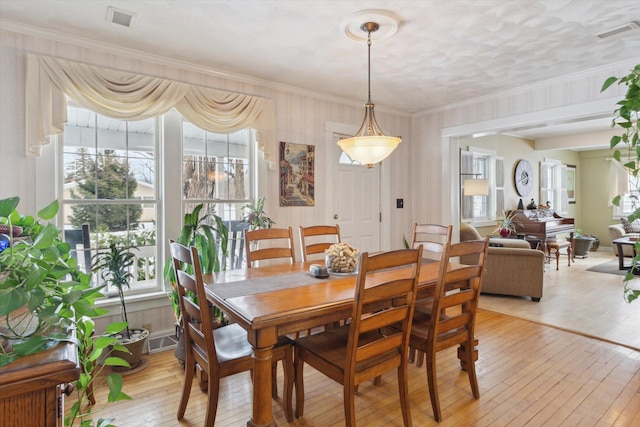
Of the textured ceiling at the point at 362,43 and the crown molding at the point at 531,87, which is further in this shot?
the crown molding at the point at 531,87

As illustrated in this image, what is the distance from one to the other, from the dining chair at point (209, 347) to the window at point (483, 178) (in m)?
4.60

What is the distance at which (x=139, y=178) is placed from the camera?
10.4ft

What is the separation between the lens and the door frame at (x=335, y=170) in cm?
430

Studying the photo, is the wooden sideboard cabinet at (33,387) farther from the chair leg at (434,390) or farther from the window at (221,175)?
the window at (221,175)

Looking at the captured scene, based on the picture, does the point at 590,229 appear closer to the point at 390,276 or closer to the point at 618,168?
the point at 618,168

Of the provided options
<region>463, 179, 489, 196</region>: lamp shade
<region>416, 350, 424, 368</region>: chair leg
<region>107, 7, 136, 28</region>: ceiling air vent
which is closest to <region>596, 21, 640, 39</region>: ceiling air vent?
<region>463, 179, 489, 196</region>: lamp shade

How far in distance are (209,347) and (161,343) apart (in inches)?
66.1

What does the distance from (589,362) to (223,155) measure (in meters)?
3.75

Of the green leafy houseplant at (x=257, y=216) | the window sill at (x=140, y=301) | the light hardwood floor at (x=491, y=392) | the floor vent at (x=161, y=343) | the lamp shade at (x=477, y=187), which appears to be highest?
the lamp shade at (x=477, y=187)

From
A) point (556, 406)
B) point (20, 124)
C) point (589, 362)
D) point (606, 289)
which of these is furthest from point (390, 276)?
point (606, 289)

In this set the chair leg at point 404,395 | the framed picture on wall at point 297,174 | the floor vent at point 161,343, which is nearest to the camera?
the chair leg at point 404,395

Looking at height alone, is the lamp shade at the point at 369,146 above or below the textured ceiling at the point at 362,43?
below

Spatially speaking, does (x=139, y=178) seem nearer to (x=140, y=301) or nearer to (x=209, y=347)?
(x=140, y=301)

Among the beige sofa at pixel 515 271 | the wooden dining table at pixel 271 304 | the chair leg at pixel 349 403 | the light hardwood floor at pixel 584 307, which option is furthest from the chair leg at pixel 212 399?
the beige sofa at pixel 515 271
